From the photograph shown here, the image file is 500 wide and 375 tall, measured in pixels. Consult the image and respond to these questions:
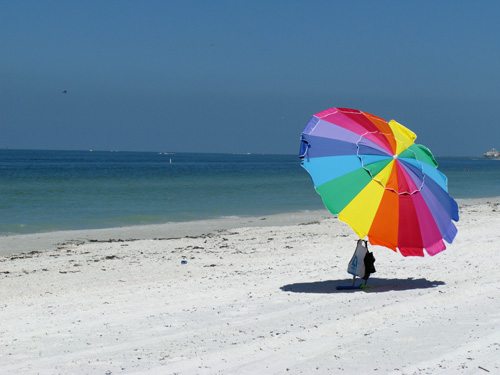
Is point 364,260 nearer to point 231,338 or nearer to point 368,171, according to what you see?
point 368,171

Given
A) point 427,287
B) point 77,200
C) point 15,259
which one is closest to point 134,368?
point 427,287

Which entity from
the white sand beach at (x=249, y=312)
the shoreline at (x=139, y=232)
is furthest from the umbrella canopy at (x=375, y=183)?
the shoreline at (x=139, y=232)

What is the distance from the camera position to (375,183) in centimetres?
859

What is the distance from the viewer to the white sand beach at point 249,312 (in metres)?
5.80

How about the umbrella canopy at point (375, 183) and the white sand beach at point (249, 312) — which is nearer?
the white sand beach at point (249, 312)

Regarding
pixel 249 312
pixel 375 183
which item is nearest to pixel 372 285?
pixel 375 183

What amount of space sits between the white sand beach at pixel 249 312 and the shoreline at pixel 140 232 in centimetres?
184

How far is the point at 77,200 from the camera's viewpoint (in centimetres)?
3228

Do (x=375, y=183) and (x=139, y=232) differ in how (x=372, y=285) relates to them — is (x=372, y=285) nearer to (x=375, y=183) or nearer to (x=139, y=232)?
(x=375, y=183)

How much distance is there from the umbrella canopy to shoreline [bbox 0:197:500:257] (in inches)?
394

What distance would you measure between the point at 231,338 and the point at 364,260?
348 centimetres

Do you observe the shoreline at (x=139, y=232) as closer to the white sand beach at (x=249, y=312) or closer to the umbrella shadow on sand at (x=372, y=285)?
the white sand beach at (x=249, y=312)

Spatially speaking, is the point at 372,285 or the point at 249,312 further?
the point at 372,285

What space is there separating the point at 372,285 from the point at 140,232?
11535 mm
